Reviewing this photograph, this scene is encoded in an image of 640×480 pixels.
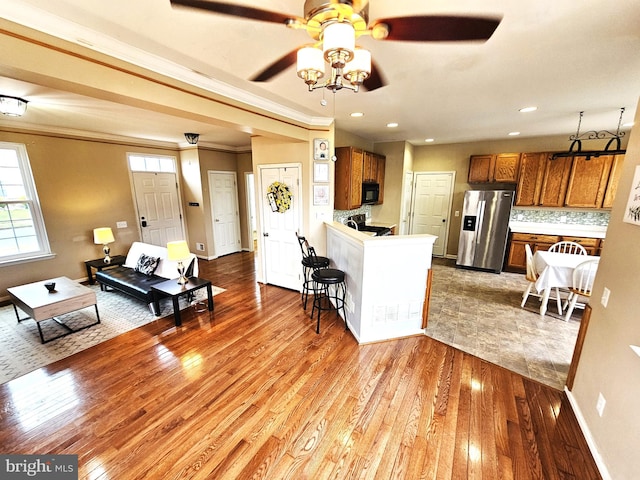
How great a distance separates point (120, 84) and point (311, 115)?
215cm

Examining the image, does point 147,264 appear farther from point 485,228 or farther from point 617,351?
point 485,228

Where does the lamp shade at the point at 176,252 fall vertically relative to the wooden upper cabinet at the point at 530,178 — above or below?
below

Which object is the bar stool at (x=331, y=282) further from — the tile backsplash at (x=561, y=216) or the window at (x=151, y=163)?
the tile backsplash at (x=561, y=216)

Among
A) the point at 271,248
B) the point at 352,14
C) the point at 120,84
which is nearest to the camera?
the point at 352,14

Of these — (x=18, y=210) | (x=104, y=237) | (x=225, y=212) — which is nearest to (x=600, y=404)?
(x=104, y=237)

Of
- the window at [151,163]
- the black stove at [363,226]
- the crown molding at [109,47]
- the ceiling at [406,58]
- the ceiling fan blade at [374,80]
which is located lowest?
the black stove at [363,226]

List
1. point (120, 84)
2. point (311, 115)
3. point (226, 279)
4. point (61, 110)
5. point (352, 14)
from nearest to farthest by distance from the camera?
point (352, 14)
point (120, 84)
point (61, 110)
point (311, 115)
point (226, 279)

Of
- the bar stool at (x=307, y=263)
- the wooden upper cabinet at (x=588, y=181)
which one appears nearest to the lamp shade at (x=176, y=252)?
the bar stool at (x=307, y=263)

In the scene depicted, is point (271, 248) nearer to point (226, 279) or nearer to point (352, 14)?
point (226, 279)

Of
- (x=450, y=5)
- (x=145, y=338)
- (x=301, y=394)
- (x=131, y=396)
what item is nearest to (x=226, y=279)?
(x=145, y=338)

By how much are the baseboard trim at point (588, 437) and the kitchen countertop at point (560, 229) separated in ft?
11.9

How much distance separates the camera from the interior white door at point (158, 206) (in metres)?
5.28

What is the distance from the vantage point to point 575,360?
6.79 feet

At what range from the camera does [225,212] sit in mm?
6316
